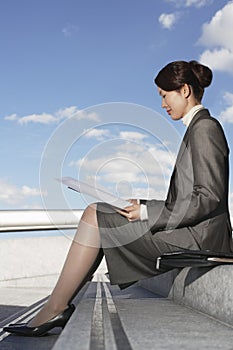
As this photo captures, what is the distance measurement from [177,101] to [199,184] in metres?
0.41

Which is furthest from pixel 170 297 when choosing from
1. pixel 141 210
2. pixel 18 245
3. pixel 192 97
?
pixel 18 245

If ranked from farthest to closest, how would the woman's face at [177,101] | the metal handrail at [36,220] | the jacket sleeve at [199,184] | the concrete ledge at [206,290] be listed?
the metal handrail at [36,220]
the woman's face at [177,101]
the jacket sleeve at [199,184]
the concrete ledge at [206,290]

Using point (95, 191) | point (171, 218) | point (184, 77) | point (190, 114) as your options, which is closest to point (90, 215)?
point (95, 191)

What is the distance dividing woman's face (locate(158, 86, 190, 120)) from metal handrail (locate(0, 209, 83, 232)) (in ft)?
11.0

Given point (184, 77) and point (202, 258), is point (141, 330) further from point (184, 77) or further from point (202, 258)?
point (184, 77)

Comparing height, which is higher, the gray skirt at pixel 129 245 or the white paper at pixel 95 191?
the white paper at pixel 95 191

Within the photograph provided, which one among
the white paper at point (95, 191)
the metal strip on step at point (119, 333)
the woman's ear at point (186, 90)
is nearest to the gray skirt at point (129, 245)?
the white paper at point (95, 191)

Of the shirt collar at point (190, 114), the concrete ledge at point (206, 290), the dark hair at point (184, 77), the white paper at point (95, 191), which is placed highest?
the dark hair at point (184, 77)

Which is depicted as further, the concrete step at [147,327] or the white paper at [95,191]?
the white paper at [95,191]

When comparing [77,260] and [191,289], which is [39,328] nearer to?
[77,260]

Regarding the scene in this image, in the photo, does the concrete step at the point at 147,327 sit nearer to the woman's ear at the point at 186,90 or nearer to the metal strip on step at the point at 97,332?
the metal strip on step at the point at 97,332

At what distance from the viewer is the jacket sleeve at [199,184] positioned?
2119 millimetres

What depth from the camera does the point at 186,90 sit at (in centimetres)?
239

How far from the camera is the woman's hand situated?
220cm
